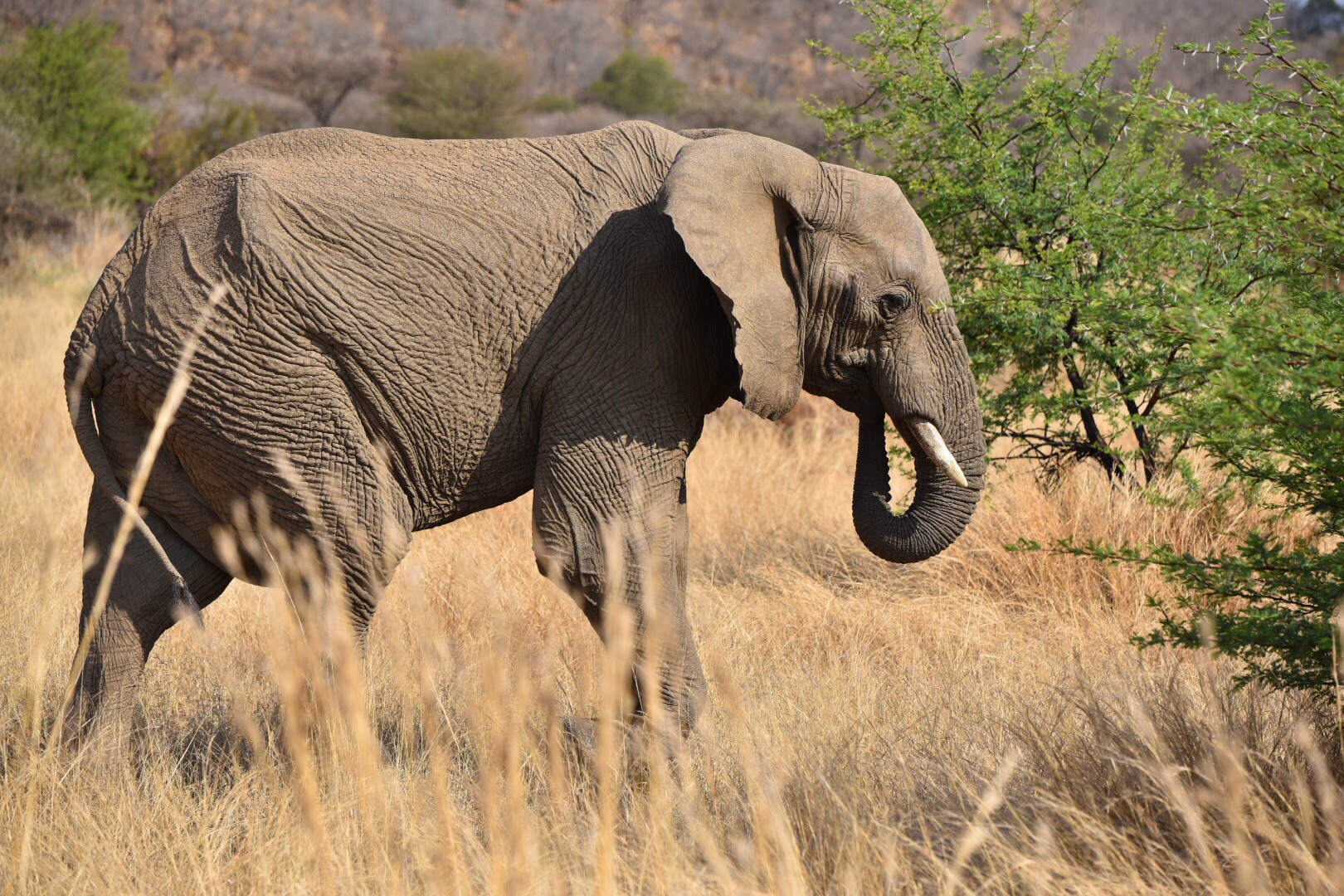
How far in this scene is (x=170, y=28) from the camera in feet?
133

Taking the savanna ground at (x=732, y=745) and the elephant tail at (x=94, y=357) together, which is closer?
the savanna ground at (x=732, y=745)

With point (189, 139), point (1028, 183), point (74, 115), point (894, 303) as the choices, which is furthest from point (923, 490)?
point (189, 139)

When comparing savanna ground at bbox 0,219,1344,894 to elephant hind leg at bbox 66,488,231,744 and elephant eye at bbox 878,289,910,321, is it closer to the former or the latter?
elephant hind leg at bbox 66,488,231,744

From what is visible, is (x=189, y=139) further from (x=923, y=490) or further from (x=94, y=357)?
(x=923, y=490)

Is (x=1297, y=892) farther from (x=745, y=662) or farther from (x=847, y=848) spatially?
(x=745, y=662)

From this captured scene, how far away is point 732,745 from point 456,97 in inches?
1191

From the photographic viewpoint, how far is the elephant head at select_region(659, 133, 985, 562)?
405 cm

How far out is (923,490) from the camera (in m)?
4.45

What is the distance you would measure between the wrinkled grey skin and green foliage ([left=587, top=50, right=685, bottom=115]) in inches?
1314

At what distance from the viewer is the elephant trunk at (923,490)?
4309mm

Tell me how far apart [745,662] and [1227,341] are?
9.81 ft

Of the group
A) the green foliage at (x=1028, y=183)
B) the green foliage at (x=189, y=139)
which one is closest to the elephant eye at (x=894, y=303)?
the green foliage at (x=1028, y=183)

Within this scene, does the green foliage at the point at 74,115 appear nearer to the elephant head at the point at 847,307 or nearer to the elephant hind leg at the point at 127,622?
the elephant hind leg at the point at 127,622

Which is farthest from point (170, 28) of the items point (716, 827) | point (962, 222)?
point (716, 827)
